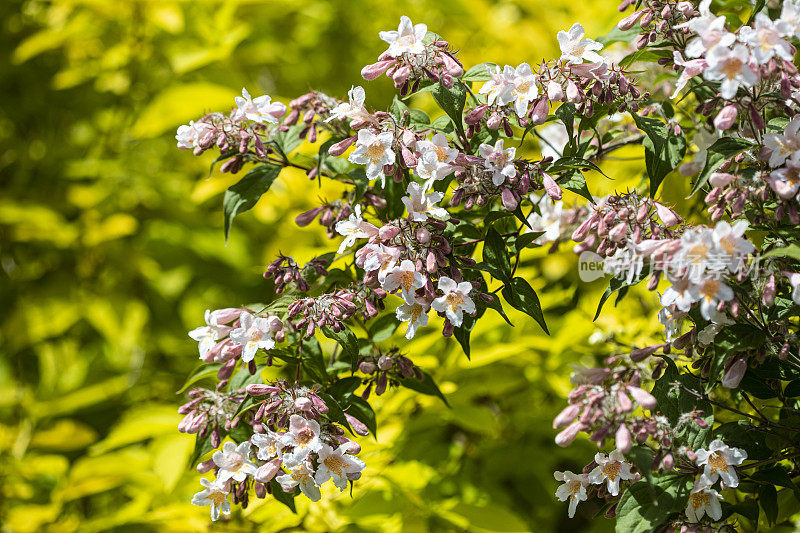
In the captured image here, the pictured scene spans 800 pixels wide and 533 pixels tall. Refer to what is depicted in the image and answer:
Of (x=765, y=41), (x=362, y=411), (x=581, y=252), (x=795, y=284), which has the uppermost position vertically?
(x=765, y=41)

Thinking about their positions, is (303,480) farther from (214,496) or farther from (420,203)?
(420,203)

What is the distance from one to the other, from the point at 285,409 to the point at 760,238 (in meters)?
1.02

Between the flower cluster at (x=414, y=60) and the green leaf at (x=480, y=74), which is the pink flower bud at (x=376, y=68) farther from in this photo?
the green leaf at (x=480, y=74)

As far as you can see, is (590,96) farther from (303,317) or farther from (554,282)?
(554,282)

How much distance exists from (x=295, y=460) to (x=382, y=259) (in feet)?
1.26

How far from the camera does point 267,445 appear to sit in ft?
4.12

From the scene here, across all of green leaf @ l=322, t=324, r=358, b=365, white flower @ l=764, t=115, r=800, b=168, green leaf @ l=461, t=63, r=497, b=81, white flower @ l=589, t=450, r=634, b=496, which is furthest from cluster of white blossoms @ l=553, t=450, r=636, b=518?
green leaf @ l=461, t=63, r=497, b=81

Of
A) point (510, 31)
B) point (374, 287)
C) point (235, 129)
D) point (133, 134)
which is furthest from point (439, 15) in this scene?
point (374, 287)

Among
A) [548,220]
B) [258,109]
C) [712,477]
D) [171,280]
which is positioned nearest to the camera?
[712,477]

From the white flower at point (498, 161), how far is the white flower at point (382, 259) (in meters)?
0.23

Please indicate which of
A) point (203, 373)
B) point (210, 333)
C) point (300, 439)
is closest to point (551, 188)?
point (300, 439)

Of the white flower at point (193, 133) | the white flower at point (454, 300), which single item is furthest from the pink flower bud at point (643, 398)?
the white flower at point (193, 133)

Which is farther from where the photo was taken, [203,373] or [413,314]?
[203,373]

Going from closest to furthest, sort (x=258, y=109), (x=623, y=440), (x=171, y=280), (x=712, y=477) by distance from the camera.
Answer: (x=623, y=440) < (x=712, y=477) < (x=258, y=109) < (x=171, y=280)
